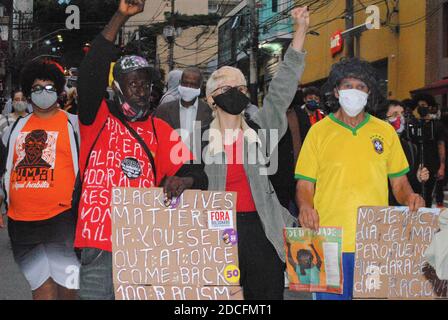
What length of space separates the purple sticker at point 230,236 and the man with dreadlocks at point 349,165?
1.31 ft

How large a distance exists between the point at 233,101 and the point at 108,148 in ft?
2.69

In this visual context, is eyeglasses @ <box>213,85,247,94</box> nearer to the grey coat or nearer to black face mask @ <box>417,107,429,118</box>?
the grey coat

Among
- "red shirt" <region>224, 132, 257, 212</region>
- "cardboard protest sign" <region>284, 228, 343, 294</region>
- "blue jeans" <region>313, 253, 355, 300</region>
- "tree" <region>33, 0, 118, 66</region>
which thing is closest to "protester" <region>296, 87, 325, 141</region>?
"red shirt" <region>224, 132, 257, 212</region>

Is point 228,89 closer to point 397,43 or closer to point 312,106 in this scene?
point 312,106

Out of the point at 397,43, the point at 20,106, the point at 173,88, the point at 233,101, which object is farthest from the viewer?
the point at 397,43

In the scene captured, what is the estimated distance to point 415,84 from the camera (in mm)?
25484

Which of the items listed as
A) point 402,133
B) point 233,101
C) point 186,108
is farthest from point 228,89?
point 402,133

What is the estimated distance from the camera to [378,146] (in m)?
4.48

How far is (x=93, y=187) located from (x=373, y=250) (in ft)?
4.95

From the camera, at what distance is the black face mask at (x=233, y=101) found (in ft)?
A: 14.9

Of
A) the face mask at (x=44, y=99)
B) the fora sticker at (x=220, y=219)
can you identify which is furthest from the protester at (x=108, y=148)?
the face mask at (x=44, y=99)

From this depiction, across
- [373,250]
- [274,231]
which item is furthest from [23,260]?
[373,250]

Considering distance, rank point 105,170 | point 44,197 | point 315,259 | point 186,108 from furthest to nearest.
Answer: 1. point 186,108
2. point 44,197
3. point 315,259
4. point 105,170

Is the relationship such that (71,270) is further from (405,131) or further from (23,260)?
(405,131)
